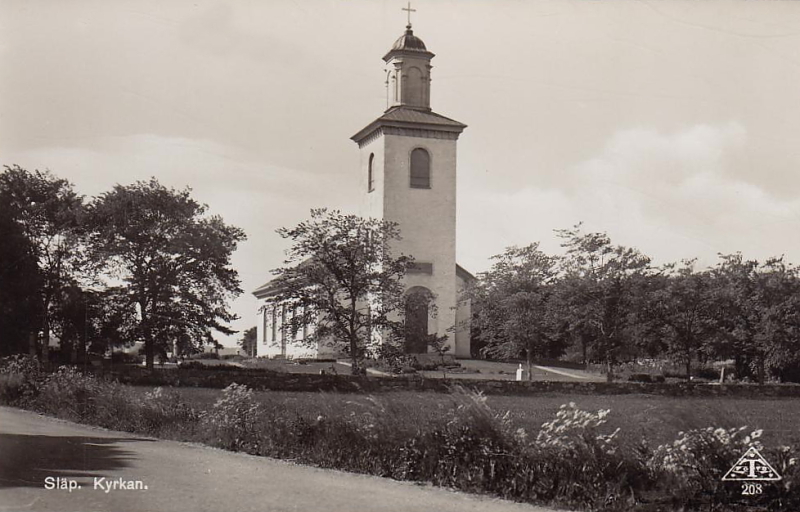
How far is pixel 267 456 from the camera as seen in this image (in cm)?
1345

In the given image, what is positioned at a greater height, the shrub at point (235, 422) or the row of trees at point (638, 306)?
the row of trees at point (638, 306)

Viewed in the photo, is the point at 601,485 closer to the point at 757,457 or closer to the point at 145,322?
the point at 757,457

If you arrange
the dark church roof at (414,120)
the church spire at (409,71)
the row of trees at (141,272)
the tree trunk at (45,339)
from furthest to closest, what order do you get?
the church spire at (409,71)
the dark church roof at (414,120)
the tree trunk at (45,339)
the row of trees at (141,272)

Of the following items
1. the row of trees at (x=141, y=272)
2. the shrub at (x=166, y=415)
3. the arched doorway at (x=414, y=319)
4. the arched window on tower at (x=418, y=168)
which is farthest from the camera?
the arched window on tower at (x=418, y=168)

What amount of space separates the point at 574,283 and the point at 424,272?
14.9 meters

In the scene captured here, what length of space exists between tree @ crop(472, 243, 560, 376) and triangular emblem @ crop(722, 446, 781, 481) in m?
29.6

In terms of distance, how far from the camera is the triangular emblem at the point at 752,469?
922 cm

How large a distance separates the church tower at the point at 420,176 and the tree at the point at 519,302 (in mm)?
7922

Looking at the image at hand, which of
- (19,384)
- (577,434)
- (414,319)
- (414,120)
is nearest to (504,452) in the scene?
(577,434)

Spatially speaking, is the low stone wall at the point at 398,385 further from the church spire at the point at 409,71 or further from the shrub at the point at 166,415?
the church spire at the point at 409,71

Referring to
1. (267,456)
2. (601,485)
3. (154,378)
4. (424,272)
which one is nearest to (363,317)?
(154,378)

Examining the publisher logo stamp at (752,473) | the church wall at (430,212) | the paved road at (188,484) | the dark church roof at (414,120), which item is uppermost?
the dark church roof at (414,120)

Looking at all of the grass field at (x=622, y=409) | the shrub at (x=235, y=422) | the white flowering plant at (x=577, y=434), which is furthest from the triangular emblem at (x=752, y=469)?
the shrub at (x=235, y=422)

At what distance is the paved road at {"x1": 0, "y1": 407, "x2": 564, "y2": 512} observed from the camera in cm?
958
